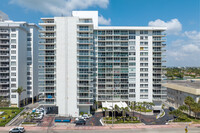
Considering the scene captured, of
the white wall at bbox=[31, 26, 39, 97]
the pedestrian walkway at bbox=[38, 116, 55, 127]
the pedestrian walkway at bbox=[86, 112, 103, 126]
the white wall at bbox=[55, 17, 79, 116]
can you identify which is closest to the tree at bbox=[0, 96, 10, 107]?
the white wall at bbox=[31, 26, 39, 97]

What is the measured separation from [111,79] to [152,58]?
945 inches

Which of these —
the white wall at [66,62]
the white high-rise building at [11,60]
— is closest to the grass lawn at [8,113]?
the white high-rise building at [11,60]

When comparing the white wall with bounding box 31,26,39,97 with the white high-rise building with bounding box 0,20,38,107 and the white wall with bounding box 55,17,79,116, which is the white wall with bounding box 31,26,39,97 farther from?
the white wall with bounding box 55,17,79,116

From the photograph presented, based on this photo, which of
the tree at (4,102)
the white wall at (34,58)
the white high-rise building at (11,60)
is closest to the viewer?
the tree at (4,102)

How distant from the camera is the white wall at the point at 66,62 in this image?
200 ft

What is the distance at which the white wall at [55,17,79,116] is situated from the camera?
2405 inches

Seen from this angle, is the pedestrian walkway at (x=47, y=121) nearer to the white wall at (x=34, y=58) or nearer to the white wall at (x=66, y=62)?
the white wall at (x=66, y=62)

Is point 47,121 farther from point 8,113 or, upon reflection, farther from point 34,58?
point 34,58

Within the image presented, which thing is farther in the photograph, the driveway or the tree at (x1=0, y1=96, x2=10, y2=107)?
the tree at (x1=0, y1=96, x2=10, y2=107)

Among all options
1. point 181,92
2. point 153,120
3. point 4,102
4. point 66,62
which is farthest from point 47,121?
point 181,92

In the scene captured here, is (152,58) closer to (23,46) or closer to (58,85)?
(58,85)

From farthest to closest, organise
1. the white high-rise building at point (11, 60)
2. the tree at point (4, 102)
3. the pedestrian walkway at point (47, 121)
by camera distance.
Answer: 1. the white high-rise building at point (11, 60)
2. the tree at point (4, 102)
3. the pedestrian walkway at point (47, 121)

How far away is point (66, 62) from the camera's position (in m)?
61.4

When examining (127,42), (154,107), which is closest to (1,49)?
(127,42)
